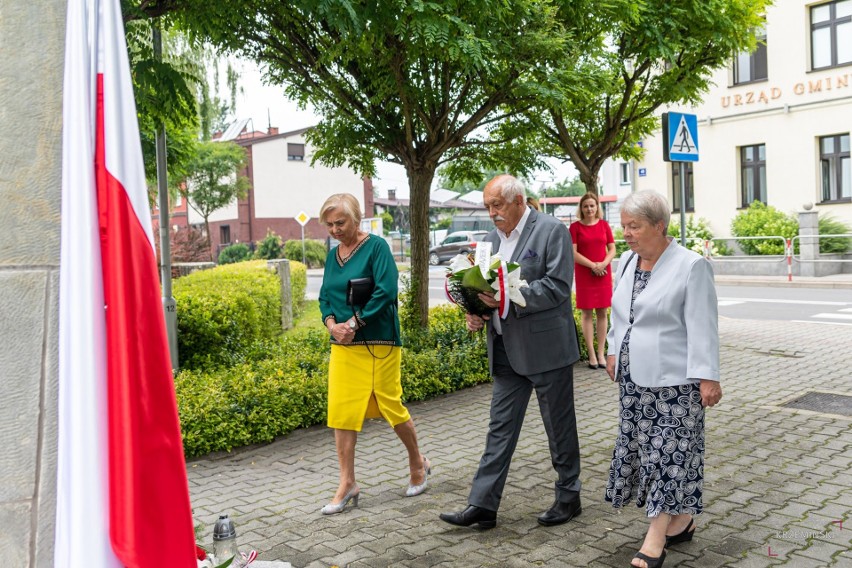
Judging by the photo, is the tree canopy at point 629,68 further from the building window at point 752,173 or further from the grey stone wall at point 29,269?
the building window at point 752,173

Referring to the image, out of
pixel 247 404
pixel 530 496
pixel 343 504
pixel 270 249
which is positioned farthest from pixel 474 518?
pixel 270 249

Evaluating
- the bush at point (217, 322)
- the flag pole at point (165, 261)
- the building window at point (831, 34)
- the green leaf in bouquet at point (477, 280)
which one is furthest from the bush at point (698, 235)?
the green leaf in bouquet at point (477, 280)

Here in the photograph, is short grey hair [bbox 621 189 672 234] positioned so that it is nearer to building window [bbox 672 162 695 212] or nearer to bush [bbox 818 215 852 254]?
bush [bbox 818 215 852 254]

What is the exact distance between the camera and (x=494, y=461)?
4625 mm

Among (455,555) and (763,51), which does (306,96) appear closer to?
(455,555)

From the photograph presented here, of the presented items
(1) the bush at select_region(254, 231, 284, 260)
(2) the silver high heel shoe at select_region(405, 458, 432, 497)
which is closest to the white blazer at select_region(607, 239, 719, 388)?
(2) the silver high heel shoe at select_region(405, 458, 432, 497)

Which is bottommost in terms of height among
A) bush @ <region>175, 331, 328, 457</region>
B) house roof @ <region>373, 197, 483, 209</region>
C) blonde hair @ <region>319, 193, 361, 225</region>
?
bush @ <region>175, 331, 328, 457</region>

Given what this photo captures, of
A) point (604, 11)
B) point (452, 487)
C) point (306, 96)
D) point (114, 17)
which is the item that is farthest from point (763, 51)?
point (114, 17)

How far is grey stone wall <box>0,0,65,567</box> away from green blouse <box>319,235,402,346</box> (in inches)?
106

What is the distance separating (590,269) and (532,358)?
4588 millimetres

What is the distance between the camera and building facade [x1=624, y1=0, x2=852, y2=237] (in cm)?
2591

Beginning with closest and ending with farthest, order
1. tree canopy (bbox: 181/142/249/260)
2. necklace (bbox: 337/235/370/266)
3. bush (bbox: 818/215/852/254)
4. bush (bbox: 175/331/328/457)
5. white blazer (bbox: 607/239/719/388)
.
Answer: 1. white blazer (bbox: 607/239/719/388)
2. necklace (bbox: 337/235/370/266)
3. bush (bbox: 175/331/328/457)
4. bush (bbox: 818/215/852/254)
5. tree canopy (bbox: 181/142/249/260)

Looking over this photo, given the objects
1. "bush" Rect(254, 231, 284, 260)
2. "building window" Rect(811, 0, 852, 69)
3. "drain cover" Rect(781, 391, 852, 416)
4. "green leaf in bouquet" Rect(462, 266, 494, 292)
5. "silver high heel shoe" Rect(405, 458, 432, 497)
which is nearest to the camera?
"green leaf in bouquet" Rect(462, 266, 494, 292)

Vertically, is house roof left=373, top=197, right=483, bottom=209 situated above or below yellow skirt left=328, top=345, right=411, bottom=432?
above
